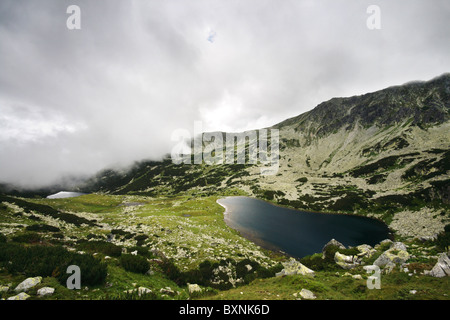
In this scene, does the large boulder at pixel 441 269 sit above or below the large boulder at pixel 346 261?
above

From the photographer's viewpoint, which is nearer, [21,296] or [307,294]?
[21,296]

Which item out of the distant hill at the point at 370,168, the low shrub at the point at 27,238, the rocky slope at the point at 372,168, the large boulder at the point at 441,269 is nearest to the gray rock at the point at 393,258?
the large boulder at the point at 441,269

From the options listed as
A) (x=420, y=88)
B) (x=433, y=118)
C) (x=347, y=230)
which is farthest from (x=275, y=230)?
(x=420, y=88)

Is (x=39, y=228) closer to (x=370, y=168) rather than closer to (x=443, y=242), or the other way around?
(x=443, y=242)

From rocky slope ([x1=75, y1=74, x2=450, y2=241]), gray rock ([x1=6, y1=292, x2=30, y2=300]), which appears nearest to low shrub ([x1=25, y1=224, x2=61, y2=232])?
gray rock ([x1=6, y1=292, x2=30, y2=300])

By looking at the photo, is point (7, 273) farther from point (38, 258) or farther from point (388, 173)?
point (388, 173)

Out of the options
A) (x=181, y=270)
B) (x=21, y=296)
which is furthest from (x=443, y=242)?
(x=21, y=296)

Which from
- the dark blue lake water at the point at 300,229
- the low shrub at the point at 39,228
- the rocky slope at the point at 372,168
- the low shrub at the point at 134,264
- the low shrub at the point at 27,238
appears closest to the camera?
the low shrub at the point at 134,264

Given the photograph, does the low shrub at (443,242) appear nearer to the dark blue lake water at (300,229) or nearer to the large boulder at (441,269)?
the large boulder at (441,269)

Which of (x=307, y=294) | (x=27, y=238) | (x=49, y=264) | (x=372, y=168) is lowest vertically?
(x=307, y=294)

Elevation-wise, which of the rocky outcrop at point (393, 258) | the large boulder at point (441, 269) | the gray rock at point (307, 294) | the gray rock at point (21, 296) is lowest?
the rocky outcrop at point (393, 258)
